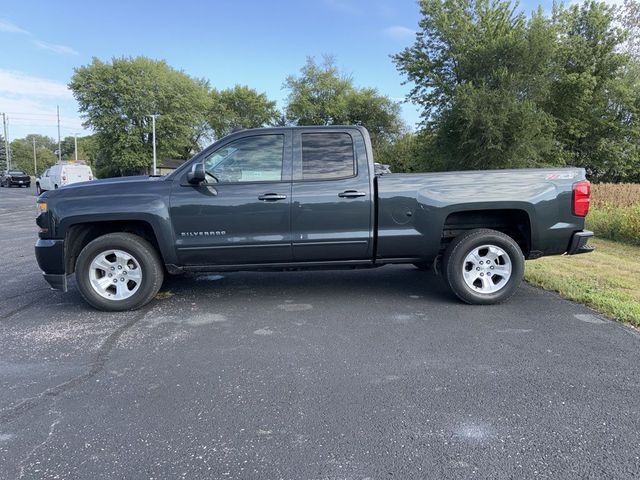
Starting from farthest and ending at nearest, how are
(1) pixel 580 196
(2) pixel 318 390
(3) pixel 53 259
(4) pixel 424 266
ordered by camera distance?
(4) pixel 424 266 → (1) pixel 580 196 → (3) pixel 53 259 → (2) pixel 318 390

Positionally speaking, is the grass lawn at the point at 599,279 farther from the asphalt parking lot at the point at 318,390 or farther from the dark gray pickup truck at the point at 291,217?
the dark gray pickup truck at the point at 291,217

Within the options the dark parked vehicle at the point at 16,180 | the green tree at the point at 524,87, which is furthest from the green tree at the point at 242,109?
the green tree at the point at 524,87

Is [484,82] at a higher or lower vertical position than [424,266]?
higher

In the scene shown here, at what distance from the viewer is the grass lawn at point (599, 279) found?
16.7ft

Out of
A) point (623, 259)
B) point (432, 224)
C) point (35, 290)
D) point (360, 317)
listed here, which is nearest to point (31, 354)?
point (35, 290)

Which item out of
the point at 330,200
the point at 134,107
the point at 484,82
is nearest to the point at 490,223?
the point at 330,200

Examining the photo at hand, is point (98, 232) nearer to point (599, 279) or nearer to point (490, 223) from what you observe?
point (490, 223)

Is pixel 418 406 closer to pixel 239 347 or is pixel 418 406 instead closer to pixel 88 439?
pixel 239 347

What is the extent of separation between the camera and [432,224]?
17.0ft

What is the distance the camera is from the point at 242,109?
211 ft

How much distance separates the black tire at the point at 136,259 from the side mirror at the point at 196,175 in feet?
2.86

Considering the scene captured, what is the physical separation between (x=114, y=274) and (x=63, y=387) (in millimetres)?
1831

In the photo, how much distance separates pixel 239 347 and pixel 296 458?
1.67 m

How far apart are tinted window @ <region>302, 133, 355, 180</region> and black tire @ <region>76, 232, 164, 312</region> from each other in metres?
1.89
